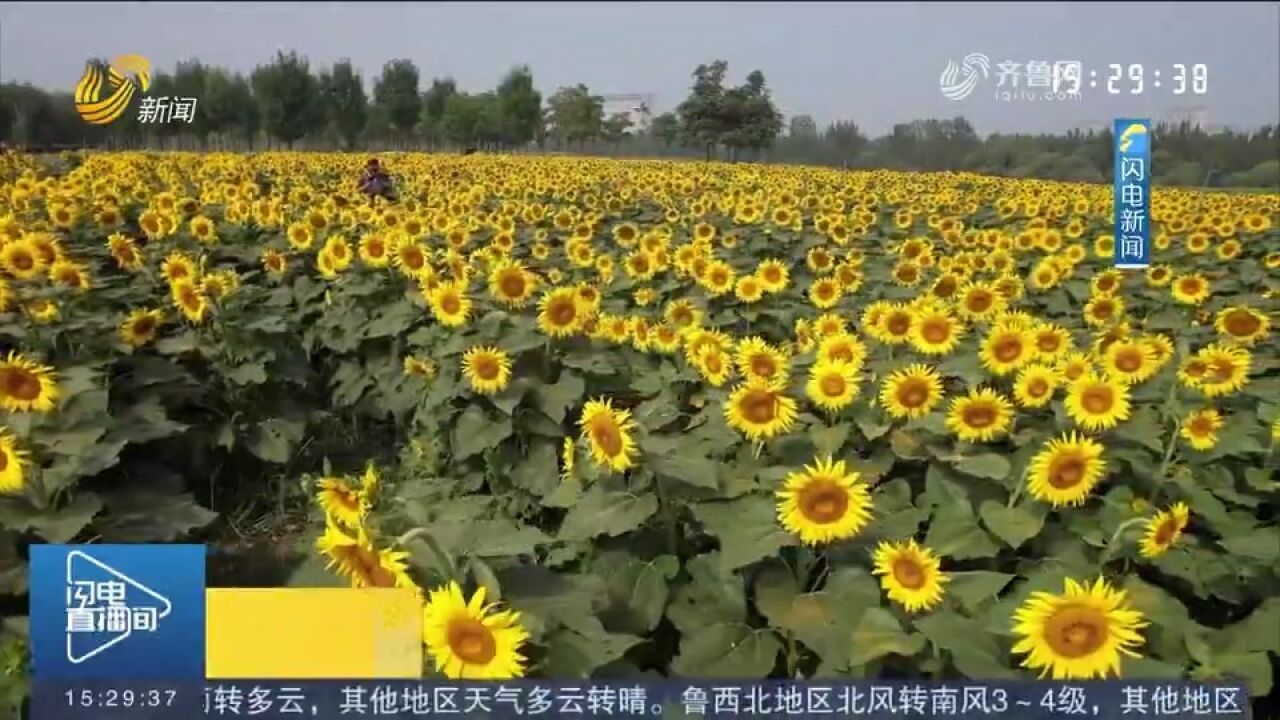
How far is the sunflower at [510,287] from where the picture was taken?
11.6 ft

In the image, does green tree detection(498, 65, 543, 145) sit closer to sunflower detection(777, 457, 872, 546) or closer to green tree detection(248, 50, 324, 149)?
green tree detection(248, 50, 324, 149)

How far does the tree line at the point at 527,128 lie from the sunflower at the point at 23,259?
1.20 ft

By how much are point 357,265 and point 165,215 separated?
1.12m

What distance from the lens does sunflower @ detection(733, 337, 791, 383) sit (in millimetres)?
2832

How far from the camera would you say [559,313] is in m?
3.25

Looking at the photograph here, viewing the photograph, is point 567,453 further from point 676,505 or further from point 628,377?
point 628,377

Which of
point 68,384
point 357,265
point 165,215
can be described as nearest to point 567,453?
point 68,384

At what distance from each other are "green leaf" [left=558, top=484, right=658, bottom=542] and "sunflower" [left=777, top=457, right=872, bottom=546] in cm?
30

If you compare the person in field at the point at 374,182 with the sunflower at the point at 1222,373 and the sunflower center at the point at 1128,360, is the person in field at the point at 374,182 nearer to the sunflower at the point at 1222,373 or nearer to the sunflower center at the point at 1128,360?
the sunflower center at the point at 1128,360

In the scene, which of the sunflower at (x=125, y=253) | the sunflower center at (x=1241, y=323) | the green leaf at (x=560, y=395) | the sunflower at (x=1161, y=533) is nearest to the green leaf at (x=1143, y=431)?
the sunflower at (x=1161, y=533)

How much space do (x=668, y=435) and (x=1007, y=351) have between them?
3.30 ft

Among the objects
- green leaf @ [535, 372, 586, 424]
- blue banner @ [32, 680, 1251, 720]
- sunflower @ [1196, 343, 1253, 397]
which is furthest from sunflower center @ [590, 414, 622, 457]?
sunflower @ [1196, 343, 1253, 397]

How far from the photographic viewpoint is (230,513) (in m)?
4.34

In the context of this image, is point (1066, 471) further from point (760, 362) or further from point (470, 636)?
point (470, 636)
